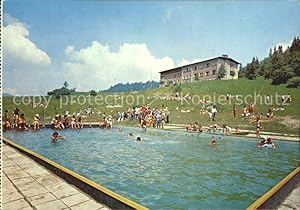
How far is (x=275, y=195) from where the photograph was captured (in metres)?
3.26

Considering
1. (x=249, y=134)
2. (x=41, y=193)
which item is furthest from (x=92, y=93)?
(x=249, y=134)

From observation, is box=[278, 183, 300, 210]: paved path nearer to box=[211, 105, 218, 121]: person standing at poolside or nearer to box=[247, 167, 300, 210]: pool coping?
box=[247, 167, 300, 210]: pool coping

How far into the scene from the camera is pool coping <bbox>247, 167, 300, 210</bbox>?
10.0 ft

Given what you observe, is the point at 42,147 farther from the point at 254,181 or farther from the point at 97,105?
the point at 254,181

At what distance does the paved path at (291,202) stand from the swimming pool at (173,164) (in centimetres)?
80

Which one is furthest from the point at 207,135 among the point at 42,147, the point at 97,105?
the point at 42,147

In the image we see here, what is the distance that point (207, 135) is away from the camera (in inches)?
375

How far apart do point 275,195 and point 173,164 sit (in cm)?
372

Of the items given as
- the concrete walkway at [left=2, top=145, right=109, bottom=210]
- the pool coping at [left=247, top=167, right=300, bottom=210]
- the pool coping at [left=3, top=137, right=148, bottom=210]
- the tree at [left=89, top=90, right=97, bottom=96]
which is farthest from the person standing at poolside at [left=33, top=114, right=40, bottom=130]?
the pool coping at [left=247, top=167, right=300, bottom=210]

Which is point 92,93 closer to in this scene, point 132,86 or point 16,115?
point 132,86

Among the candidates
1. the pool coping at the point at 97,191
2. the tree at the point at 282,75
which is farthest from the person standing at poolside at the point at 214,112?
the pool coping at the point at 97,191

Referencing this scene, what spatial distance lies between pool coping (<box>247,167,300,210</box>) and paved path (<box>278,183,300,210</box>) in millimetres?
46

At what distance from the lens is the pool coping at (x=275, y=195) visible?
3.05m

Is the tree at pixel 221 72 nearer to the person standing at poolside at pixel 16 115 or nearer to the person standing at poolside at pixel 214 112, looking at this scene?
the person standing at poolside at pixel 214 112
